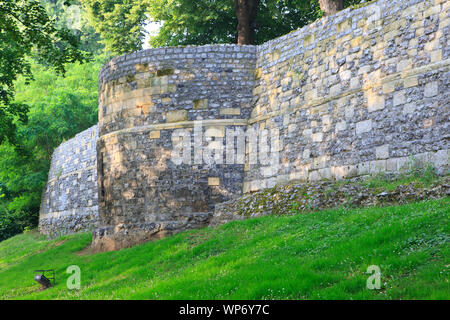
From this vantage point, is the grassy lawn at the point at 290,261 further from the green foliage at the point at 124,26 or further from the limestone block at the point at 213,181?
the green foliage at the point at 124,26

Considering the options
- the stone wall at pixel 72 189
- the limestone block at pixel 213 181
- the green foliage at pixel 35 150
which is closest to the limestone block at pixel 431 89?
the limestone block at pixel 213 181

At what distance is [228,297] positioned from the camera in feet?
23.9

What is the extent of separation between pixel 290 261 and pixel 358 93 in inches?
206

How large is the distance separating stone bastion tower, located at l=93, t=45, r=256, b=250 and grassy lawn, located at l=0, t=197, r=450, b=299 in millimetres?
1248

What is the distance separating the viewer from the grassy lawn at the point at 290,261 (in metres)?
6.79

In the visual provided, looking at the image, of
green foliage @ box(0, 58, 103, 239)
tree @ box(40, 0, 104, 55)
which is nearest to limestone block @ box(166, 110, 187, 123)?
green foliage @ box(0, 58, 103, 239)

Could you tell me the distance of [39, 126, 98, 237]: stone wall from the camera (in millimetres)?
23703

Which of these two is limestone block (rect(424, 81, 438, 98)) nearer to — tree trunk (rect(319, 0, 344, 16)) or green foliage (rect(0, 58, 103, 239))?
tree trunk (rect(319, 0, 344, 16))

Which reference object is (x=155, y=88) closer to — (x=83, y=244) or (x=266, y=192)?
(x=266, y=192)

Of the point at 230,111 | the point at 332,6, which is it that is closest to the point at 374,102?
the point at 230,111

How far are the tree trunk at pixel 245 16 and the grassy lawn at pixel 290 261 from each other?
437 inches

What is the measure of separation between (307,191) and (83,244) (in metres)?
8.47

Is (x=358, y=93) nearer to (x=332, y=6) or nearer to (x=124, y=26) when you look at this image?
(x=332, y=6)
